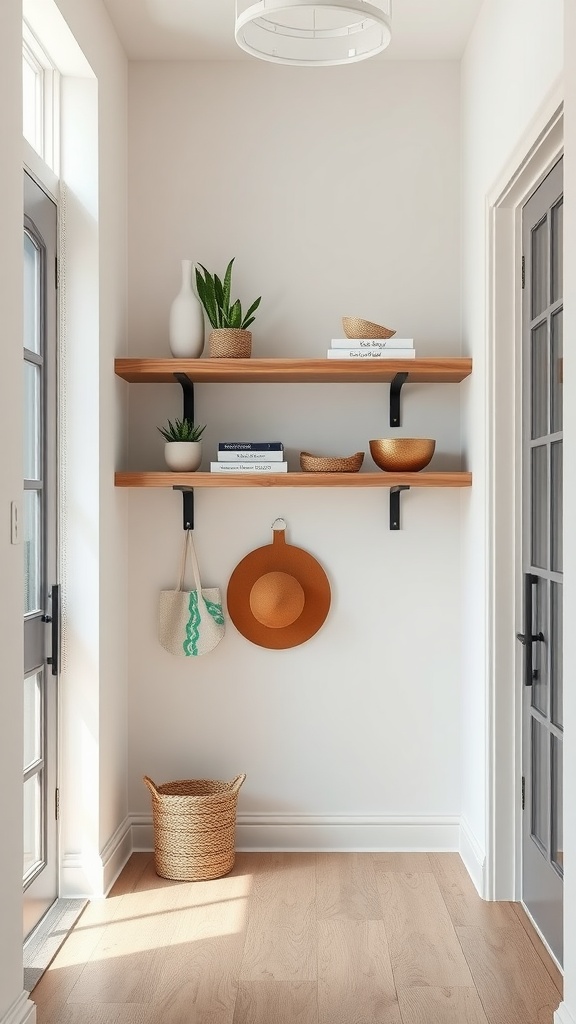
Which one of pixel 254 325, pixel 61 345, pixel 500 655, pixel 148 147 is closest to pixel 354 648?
pixel 500 655

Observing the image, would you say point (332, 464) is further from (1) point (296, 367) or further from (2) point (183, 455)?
(2) point (183, 455)

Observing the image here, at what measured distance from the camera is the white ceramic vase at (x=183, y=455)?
126 inches

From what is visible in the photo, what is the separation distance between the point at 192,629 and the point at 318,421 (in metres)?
0.86

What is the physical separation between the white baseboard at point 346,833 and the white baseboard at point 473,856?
89 mm

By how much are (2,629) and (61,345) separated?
1.26 m

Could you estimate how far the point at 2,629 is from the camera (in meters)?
1.90

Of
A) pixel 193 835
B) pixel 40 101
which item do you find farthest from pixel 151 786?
pixel 40 101

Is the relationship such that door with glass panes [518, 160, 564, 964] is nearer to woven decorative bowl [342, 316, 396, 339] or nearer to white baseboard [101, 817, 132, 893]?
Answer: woven decorative bowl [342, 316, 396, 339]

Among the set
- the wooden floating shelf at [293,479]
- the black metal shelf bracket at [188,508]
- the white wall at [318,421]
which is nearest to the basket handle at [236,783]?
the white wall at [318,421]

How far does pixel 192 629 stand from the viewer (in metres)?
3.36

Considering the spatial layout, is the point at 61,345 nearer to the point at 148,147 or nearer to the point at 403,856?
the point at 148,147

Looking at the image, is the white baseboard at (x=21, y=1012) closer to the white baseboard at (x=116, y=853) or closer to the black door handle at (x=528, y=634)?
the white baseboard at (x=116, y=853)

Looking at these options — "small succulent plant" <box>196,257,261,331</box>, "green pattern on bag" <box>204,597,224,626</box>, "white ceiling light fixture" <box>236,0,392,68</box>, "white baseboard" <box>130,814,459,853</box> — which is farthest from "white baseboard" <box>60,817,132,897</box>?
"white ceiling light fixture" <box>236,0,392,68</box>

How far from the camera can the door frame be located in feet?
9.33
